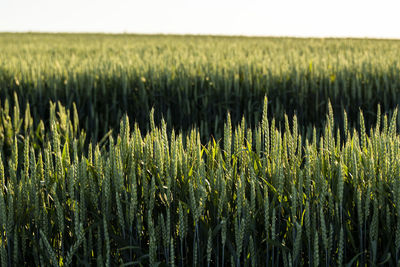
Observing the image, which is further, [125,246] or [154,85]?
[154,85]

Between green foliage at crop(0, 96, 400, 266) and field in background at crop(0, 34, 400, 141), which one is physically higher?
field in background at crop(0, 34, 400, 141)

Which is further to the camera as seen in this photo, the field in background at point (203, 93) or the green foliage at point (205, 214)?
the field in background at point (203, 93)

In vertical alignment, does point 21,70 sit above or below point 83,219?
above

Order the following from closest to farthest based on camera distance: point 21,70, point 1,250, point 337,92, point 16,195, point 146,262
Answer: point 1,250 < point 146,262 < point 16,195 < point 337,92 < point 21,70

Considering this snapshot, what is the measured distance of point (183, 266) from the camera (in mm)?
1608

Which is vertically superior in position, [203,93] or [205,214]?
[203,93]

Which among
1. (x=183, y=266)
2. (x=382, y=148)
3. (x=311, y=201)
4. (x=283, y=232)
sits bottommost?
(x=183, y=266)

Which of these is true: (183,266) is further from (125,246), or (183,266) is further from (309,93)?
(309,93)

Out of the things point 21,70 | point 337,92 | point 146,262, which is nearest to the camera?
point 146,262

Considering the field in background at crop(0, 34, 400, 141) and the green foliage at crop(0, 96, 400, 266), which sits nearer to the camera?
the green foliage at crop(0, 96, 400, 266)

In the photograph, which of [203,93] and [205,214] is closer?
[205,214]

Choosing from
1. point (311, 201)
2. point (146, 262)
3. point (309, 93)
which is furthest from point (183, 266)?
point (309, 93)

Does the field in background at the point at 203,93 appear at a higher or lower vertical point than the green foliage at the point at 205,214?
higher

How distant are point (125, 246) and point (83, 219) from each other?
180mm
